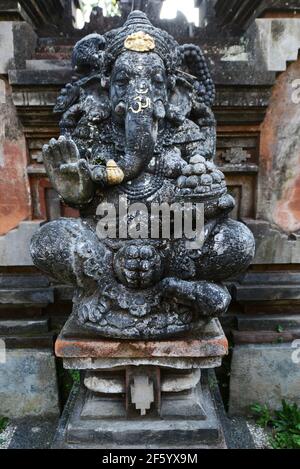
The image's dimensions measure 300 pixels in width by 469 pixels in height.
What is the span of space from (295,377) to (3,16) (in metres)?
2.95

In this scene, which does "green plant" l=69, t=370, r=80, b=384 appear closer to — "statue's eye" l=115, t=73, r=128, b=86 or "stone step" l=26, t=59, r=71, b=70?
"statue's eye" l=115, t=73, r=128, b=86

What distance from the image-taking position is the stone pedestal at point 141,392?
73.6 inches

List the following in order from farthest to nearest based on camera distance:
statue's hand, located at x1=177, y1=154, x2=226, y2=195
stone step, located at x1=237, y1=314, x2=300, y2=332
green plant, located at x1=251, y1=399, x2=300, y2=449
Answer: stone step, located at x1=237, y1=314, x2=300, y2=332 < green plant, located at x1=251, y1=399, x2=300, y2=449 < statue's hand, located at x1=177, y1=154, x2=226, y2=195

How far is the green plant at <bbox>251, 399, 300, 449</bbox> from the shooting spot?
8.02 ft

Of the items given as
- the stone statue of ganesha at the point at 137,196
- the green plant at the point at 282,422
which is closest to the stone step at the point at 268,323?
the green plant at the point at 282,422

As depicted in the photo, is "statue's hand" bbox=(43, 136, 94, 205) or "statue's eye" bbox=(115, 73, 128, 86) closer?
"statue's hand" bbox=(43, 136, 94, 205)

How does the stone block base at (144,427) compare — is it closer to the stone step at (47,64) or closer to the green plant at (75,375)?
the green plant at (75,375)

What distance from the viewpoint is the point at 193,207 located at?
6.05 ft

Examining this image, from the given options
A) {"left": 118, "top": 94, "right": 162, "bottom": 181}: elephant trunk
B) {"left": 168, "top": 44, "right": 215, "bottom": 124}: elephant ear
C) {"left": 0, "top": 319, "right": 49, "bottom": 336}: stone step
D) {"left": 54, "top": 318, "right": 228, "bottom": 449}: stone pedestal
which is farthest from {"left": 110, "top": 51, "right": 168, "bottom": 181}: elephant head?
{"left": 0, "top": 319, "right": 49, "bottom": 336}: stone step

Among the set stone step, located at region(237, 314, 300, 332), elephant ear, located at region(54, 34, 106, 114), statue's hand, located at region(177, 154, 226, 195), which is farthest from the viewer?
stone step, located at region(237, 314, 300, 332)

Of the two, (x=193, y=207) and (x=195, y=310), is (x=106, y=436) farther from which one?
(x=193, y=207)

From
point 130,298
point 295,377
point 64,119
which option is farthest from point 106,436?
point 64,119

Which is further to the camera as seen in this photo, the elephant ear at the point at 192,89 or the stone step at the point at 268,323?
the stone step at the point at 268,323

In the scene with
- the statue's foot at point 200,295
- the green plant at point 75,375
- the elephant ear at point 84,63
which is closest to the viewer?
the statue's foot at point 200,295
